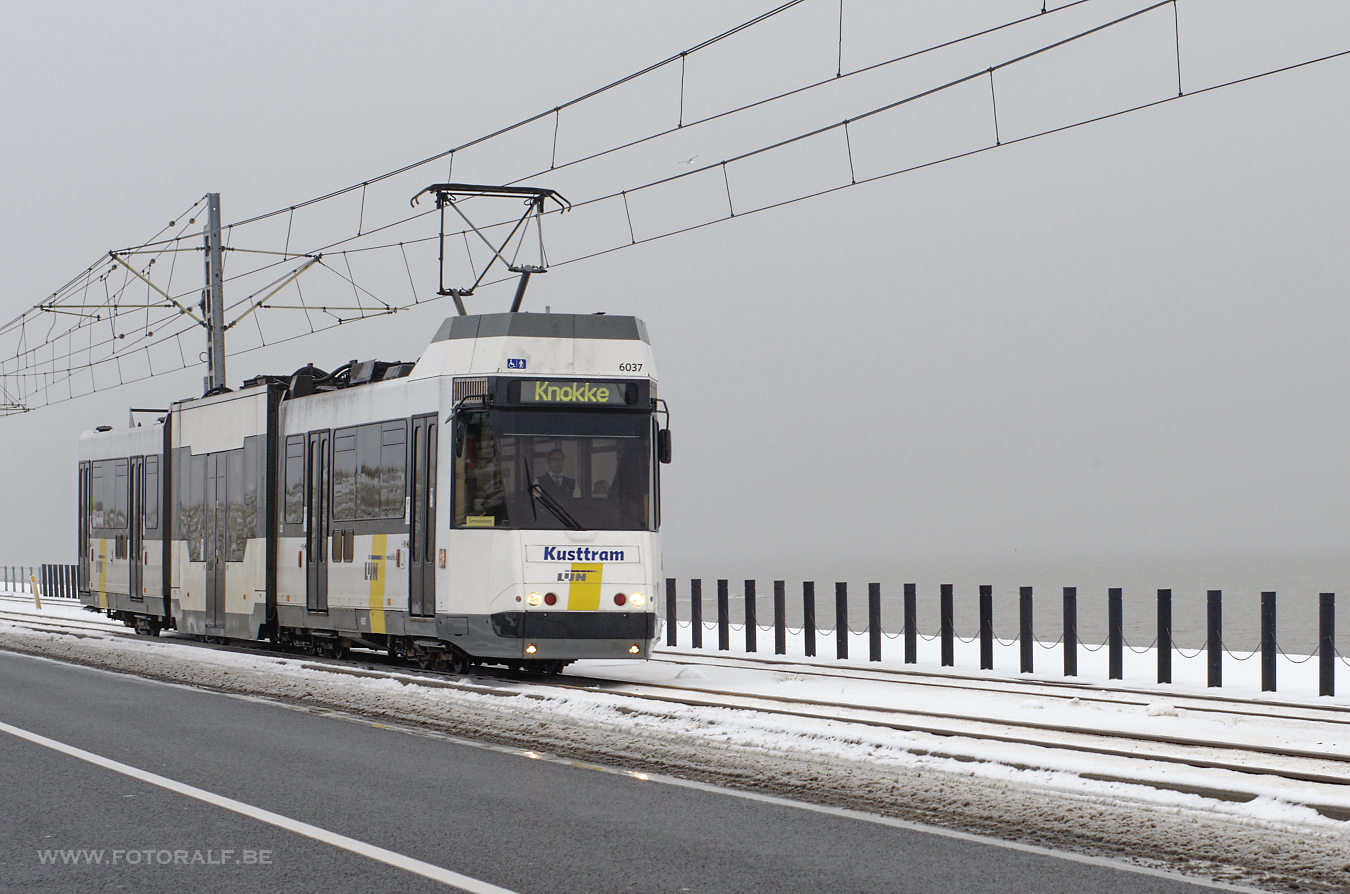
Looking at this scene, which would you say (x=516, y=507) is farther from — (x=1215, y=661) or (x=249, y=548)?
(x=1215, y=661)

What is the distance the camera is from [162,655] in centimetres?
2022

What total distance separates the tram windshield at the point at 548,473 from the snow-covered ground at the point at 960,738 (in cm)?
170

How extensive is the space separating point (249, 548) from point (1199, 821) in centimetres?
1505

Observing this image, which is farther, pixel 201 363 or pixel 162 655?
pixel 201 363

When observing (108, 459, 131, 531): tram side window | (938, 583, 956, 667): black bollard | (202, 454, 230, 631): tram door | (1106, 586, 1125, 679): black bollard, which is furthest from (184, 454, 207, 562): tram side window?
(1106, 586, 1125, 679): black bollard

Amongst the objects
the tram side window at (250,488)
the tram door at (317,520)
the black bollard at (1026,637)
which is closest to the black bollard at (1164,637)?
the black bollard at (1026,637)

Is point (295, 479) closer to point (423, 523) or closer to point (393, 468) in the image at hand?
point (393, 468)

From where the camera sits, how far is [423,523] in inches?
620

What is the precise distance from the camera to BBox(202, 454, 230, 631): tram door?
21.2 meters

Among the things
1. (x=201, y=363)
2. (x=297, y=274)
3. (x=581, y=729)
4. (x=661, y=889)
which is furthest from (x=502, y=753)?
(x=201, y=363)

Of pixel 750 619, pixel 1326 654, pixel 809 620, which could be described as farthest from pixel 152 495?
pixel 1326 654

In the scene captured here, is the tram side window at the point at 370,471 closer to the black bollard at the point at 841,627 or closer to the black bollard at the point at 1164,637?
the black bollard at the point at 841,627

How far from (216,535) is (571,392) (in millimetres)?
8370

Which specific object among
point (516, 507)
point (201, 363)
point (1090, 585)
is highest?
point (201, 363)
